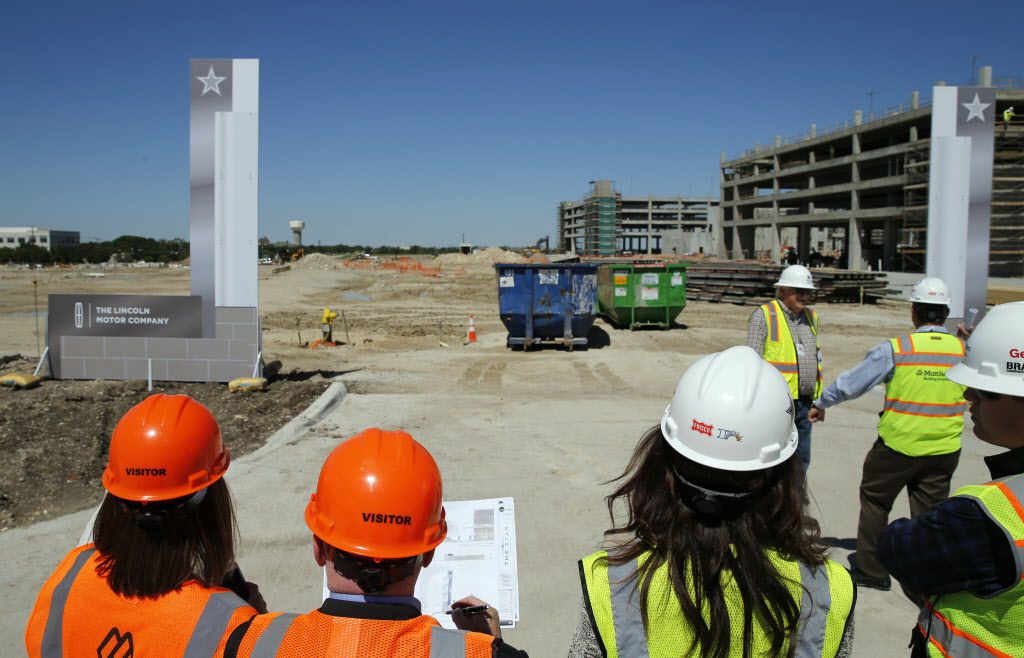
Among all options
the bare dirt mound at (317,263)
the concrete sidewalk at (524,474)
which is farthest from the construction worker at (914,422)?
the bare dirt mound at (317,263)

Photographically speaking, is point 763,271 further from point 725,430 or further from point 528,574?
point 725,430

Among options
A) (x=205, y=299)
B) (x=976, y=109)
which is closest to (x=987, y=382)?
(x=205, y=299)

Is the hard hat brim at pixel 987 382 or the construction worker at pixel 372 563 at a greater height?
the hard hat brim at pixel 987 382

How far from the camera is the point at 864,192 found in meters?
62.6

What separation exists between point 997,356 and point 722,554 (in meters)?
1.23

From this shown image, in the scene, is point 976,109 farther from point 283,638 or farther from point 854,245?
point 854,245

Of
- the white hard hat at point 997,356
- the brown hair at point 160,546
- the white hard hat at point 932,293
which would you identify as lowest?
the brown hair at point 160,546

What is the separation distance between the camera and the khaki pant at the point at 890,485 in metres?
4.55

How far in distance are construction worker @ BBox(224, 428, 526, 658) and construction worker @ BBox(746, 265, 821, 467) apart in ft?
14.5

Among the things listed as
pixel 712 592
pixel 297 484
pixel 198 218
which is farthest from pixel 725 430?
pixel 198 218

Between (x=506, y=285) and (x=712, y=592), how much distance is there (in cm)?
1436

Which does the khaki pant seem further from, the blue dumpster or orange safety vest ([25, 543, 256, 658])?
the blue dumpster

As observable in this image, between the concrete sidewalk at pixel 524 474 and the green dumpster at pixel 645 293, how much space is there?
6177 mm

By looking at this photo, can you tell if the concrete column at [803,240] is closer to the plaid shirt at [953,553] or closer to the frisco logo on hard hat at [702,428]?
the plaid shirt at [953,553]
